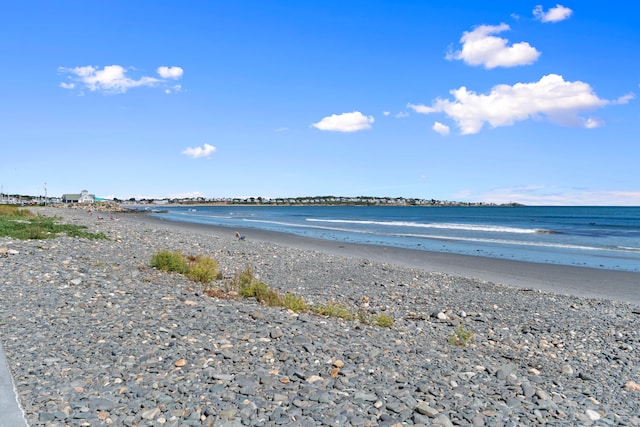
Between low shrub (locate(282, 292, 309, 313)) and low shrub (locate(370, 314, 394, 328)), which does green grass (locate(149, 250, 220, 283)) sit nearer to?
low shrub (locate(282, 292, 309, 313))

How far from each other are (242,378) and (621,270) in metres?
21.0

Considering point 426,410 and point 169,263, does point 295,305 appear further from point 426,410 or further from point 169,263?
point 169,263

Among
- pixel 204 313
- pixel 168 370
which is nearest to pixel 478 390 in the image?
pixel 168 370

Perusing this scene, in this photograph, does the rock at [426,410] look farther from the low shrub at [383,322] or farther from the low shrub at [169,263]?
the low shrub at [169,263]

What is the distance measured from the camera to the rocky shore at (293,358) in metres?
5.38

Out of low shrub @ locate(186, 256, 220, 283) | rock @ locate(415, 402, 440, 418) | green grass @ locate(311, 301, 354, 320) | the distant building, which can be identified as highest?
the distant building

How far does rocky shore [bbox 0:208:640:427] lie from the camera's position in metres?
5.38

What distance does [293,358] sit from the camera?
6848 mm

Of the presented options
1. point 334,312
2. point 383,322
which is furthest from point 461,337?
point 334,312

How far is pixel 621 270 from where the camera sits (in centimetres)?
2119

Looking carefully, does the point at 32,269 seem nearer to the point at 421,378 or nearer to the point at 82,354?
the point at 82,354

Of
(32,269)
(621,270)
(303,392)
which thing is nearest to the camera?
(303,392)

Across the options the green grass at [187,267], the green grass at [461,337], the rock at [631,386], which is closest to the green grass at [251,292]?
the green grass at [187,267]

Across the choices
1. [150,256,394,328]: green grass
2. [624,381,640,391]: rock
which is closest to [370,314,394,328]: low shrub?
[150,256,394,328]: green grass
